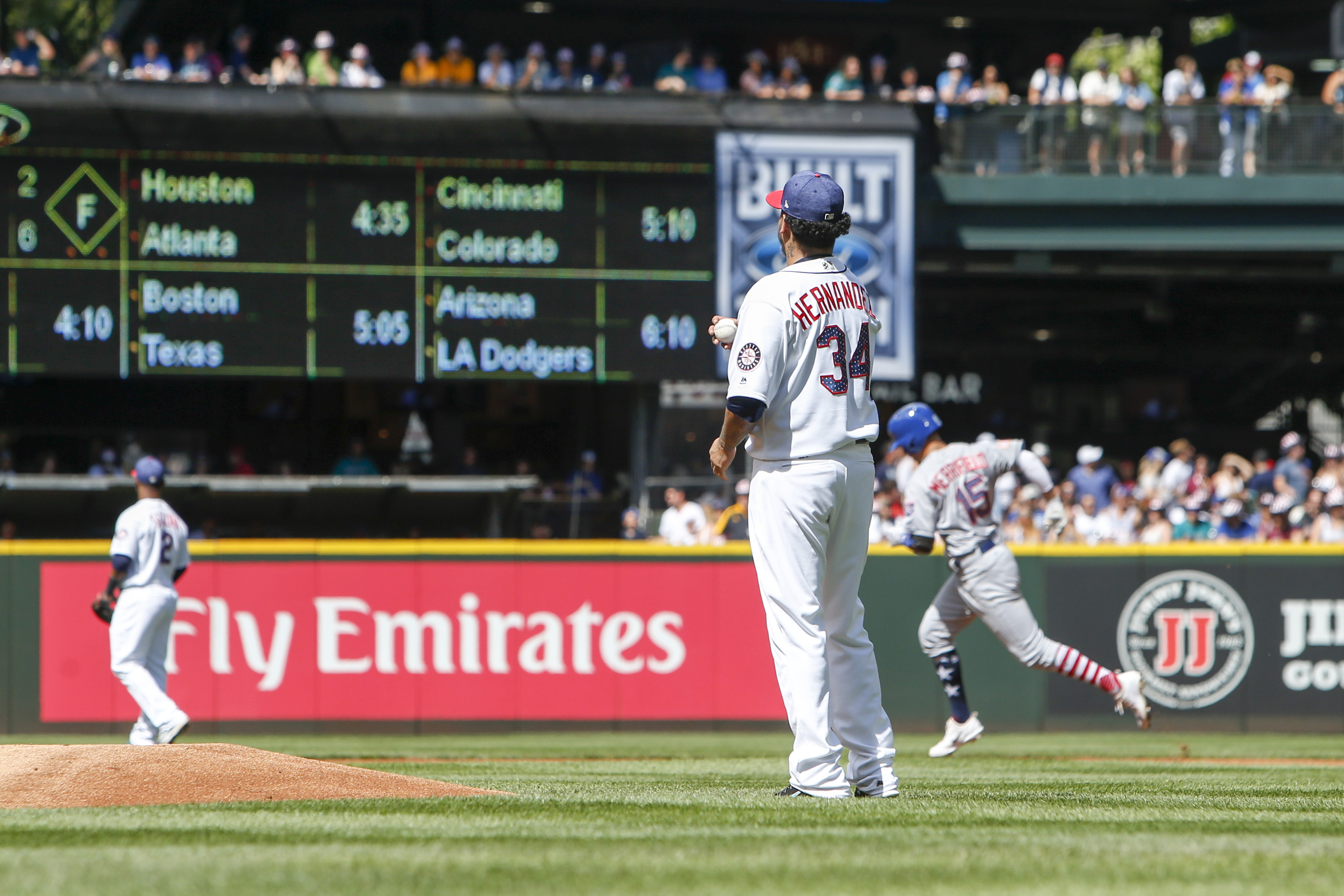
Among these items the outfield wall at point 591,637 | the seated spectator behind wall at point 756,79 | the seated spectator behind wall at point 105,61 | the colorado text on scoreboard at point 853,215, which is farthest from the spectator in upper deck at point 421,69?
the outfield wall at point 591,637

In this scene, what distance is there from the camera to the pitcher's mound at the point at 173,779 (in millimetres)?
4898

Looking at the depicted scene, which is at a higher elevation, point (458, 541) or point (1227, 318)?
point (1227, 318)

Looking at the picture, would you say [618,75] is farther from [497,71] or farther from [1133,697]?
[1133,697]

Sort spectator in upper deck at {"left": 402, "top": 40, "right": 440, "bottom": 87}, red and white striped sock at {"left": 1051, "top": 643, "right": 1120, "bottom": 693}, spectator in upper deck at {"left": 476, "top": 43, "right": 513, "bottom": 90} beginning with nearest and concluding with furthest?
red and white striped sock at {"left": 1051, "top": 643, "right": 1120, "bottom": 693}
spectator in upper deck at {"left": 402, "top": 40, "right": 440, "bottom": 87}
spectator in upper deck at {"left": 476, "top": 43, "right": 513, "bottom": 90}

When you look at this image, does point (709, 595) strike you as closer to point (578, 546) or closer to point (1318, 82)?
point (578, 546)

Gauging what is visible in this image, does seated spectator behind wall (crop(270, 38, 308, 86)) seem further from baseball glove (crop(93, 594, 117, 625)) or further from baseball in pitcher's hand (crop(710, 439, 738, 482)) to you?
baseball in pitcher's hand (crop(710, 439, 738, 482))

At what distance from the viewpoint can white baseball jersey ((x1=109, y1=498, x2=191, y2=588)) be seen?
30.9ft

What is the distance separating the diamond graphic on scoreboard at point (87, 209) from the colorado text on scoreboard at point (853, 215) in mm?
6072

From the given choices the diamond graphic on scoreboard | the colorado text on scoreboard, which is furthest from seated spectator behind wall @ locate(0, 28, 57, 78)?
the colorado text on scoreboard

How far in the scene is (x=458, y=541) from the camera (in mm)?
12812

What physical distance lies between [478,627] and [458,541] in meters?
0.72

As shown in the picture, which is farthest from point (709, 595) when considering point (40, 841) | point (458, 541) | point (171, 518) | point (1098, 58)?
point (1098, 58)

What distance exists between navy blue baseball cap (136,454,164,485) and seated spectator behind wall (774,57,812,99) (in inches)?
396

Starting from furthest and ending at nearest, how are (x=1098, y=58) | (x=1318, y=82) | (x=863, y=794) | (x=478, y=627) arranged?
1. (x=1098, y=58)
2. (x=1318, y=82)
3. (x=478, y=627)
4. (x=863, y=794)
